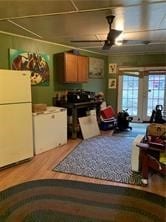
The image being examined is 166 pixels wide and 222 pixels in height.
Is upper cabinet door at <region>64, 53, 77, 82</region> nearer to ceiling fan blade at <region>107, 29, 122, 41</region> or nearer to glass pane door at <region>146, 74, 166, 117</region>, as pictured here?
ceiling fan blade at <region>107, 29, 122, 41</region>

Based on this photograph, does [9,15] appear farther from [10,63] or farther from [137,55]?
[137,55]

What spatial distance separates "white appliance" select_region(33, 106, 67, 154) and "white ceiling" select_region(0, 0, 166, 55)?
1572mm

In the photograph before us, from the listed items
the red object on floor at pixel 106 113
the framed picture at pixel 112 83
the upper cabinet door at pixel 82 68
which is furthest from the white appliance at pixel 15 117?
the framed picture at pixel 112 83

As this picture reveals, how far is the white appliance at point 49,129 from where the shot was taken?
3850 millimetres

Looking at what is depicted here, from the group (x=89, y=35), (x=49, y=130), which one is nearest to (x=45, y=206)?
(x=49, y=130)

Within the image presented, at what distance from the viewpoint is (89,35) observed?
406 centimetres

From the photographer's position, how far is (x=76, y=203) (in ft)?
7.58

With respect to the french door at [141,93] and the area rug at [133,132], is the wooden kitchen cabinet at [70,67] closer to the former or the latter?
the area rug at [133,132]

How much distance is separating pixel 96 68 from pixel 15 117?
3.76 metres

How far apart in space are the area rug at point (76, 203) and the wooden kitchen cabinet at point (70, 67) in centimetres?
293

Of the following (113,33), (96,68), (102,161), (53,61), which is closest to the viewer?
(113,33)

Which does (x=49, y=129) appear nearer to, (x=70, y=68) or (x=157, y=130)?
(x=70, y=68)

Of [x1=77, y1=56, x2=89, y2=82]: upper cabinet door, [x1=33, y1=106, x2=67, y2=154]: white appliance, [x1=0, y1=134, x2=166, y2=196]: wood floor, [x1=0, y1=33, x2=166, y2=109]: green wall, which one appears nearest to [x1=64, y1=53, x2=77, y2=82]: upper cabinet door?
[x1=77, y1=56, x2=89, y2=82]: upper cabinet door

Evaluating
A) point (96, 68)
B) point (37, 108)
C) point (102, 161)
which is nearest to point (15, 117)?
point (37, 108)
